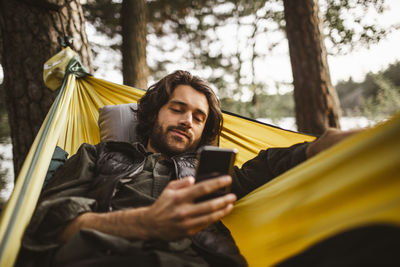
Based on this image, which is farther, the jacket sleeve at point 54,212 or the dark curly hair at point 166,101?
the dark curly hair at point 166,101

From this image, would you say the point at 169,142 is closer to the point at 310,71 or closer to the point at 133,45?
the point at 310,71

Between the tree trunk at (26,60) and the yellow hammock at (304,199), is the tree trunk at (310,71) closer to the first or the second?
the yellow hammock at (304,199)

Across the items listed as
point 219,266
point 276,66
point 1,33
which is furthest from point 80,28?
point 276,66

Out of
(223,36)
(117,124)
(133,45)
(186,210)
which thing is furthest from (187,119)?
(223,36)

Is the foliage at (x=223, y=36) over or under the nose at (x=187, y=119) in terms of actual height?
over

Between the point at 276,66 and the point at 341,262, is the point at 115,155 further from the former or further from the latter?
the point at 276,66

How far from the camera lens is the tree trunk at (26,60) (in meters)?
1.55

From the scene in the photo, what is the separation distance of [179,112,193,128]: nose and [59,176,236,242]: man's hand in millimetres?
637

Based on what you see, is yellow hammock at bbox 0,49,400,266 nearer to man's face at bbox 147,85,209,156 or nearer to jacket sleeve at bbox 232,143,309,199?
jacket sleeve at bbox 232,143,309,199

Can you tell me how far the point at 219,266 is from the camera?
2.52 feet

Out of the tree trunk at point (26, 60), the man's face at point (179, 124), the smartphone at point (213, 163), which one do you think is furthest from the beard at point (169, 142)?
the tree trunk at point (26, 60)

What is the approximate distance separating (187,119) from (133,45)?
1.92m

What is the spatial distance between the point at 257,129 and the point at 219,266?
3.03 feet

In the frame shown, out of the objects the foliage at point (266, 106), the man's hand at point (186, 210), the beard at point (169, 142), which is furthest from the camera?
the foliage at point (266, 106)
